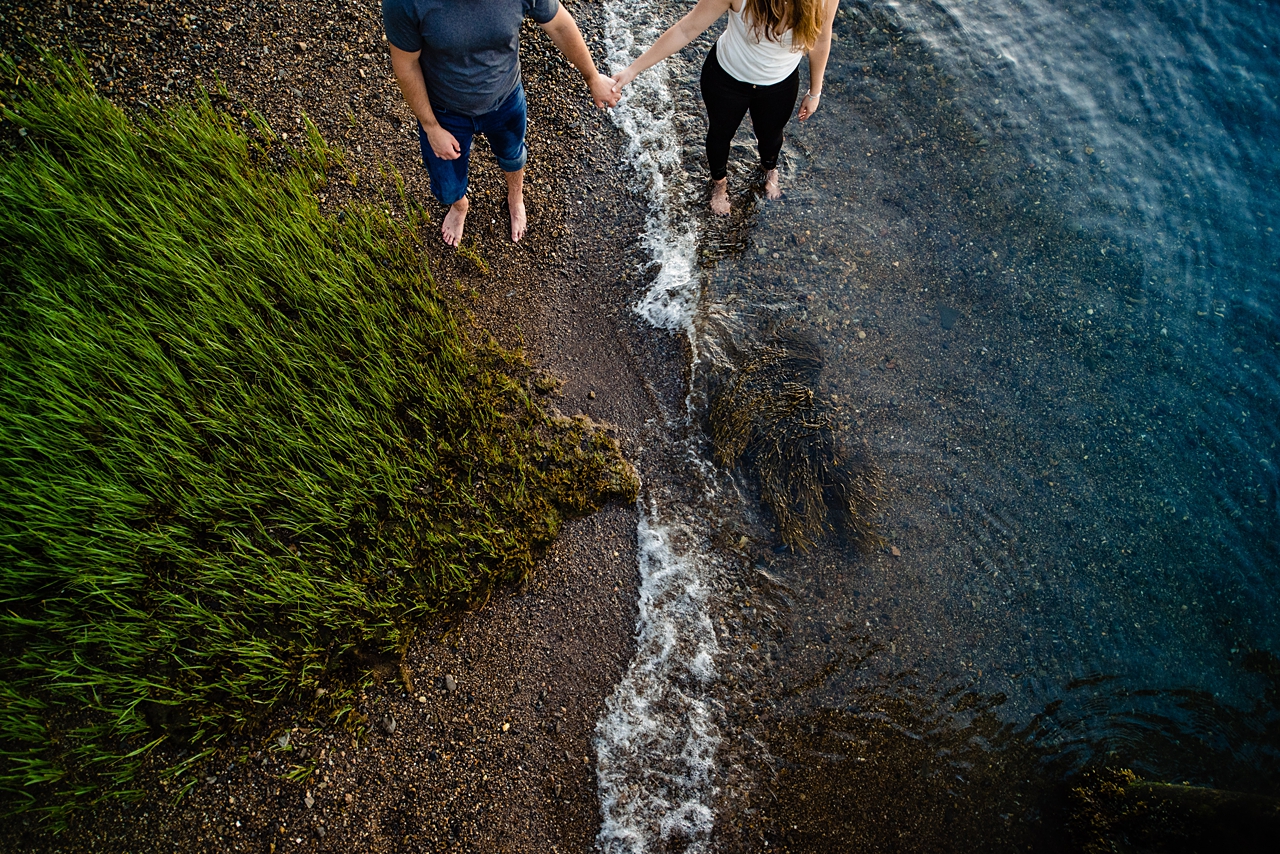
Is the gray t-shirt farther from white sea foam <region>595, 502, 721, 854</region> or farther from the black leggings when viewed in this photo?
white sea foam <region>595, 502, 721, 854</region>

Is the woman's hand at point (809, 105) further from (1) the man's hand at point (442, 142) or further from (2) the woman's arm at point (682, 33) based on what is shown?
(1) the man's hand at point (442, 142)

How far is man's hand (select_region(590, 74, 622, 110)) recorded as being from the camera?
3227mm

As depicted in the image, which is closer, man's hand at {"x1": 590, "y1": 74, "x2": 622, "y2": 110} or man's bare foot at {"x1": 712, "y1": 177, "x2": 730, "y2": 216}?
man's hand at {"x1": 590, "y1": 74, "x2": 622, "y2": 110}

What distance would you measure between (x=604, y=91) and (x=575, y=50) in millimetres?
289

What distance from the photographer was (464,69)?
108 inches

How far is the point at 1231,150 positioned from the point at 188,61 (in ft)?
26.5

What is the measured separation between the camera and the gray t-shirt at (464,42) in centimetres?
246

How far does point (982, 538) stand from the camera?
3.55m

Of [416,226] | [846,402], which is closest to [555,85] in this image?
[416,226]

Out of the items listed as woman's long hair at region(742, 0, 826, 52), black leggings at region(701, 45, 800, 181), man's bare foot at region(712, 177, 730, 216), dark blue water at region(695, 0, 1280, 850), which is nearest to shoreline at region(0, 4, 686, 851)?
man's bare foot at region(712, 177, 730, 216)

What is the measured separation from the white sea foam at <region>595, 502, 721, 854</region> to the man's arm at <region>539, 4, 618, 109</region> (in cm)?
236

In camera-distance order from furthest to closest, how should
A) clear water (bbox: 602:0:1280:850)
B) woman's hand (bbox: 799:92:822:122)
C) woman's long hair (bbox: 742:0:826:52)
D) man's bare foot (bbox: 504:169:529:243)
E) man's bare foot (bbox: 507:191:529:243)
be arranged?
1. man's bare foot (bbox: 507:191:529:243)
2. man's bare foot (bbox: 504:169:529:243)
3. woman's hand (bbox: 799:92:822:122)
4. clear water (bbox: 602:0:1280:850)
5. woman's long hair (bbox: 742:0:826:52)

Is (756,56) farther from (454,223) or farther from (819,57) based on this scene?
(454,223)

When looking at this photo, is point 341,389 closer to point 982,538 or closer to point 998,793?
point 982,538
